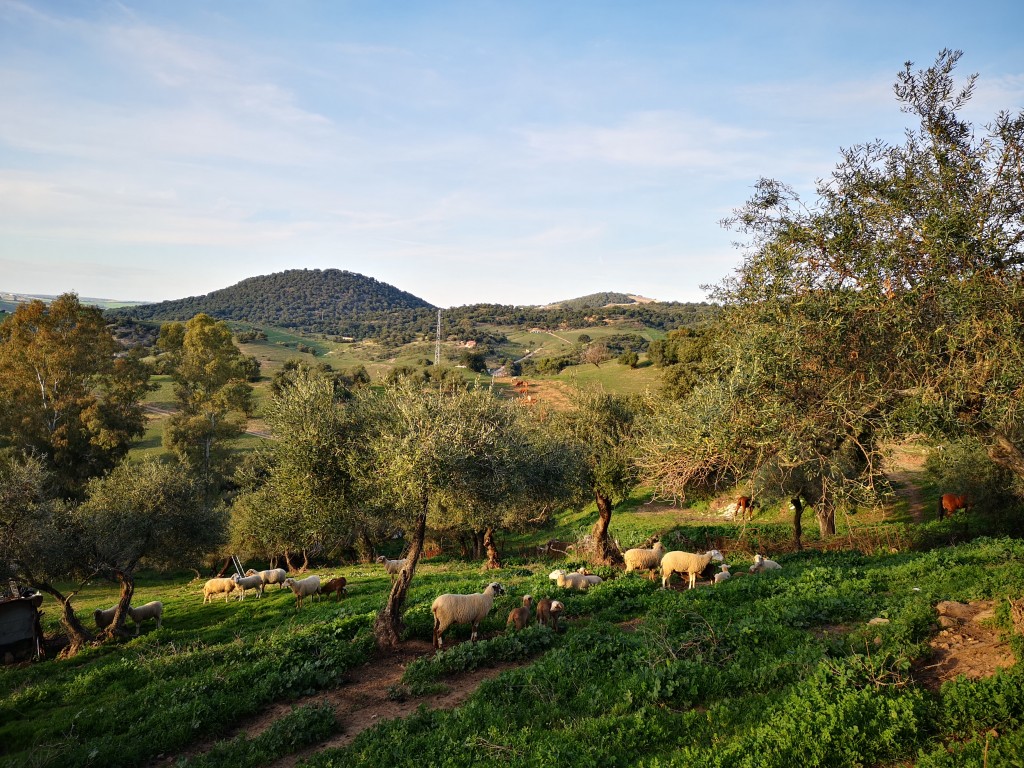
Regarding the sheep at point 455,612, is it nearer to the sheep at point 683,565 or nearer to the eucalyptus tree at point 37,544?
the sheep at point 683,565

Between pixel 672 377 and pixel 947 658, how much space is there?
4355 cm

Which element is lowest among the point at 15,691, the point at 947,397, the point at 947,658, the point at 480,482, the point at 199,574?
the point at 199,574

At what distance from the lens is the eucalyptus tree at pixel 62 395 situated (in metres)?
47.8

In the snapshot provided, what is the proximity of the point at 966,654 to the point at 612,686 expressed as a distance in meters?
5.89

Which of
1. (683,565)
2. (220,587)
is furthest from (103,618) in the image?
(683,565)

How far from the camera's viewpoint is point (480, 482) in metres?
15.0

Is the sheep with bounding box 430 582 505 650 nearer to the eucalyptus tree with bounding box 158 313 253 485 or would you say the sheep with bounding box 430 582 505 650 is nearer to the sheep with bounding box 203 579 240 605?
the sheep with bounding box 203 579 240 605

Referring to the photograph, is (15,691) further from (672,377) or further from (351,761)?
(672,377)

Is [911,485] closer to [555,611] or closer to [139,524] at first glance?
[555,611]

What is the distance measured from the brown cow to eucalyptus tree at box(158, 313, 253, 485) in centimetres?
5879

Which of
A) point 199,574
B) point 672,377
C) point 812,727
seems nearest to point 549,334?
point 672,377

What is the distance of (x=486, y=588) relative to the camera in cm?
1780

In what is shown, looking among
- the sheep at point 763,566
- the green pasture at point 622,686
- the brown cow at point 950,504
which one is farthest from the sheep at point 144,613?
the brown cow at point 950,504

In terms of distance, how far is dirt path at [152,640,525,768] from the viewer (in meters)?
10.4
